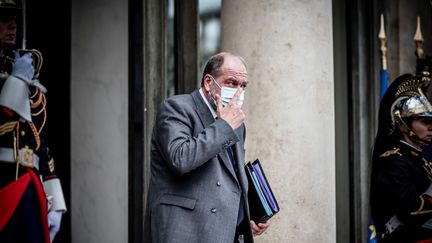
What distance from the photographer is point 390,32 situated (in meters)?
7.93

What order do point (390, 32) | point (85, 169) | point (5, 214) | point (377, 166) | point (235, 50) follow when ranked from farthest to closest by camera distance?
point (390, 32)
point (85, 169)
point (235, 50)
point (377, 166)
point (5, 214)

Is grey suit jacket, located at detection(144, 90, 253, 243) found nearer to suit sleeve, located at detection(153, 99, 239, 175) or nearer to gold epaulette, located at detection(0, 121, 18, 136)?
suit sleeve, located at detection(153, 99, 239, 175)

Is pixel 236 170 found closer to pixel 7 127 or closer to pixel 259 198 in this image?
pixel 259 198

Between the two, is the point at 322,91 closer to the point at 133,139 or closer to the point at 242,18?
the point at 242,18

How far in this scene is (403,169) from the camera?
5465 mm

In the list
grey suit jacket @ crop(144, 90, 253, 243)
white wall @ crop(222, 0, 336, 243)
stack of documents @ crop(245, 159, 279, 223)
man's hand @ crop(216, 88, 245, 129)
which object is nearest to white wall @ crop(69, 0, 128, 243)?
white wall @ crop(222, 0, 336, 243)

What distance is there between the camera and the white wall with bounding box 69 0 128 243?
640 cm

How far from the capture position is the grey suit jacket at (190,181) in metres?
4.07

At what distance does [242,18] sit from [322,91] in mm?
850

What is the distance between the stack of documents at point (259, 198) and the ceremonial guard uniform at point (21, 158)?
3.74 ft

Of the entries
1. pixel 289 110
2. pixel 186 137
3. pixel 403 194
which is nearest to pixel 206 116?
pixel 186 137

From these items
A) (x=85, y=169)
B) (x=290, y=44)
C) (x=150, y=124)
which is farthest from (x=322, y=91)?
(x=85, y=169)

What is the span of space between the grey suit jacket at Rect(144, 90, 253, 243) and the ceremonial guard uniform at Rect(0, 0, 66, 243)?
1.90 feet

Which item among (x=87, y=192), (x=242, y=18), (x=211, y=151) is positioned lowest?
(x=87, y=192)
